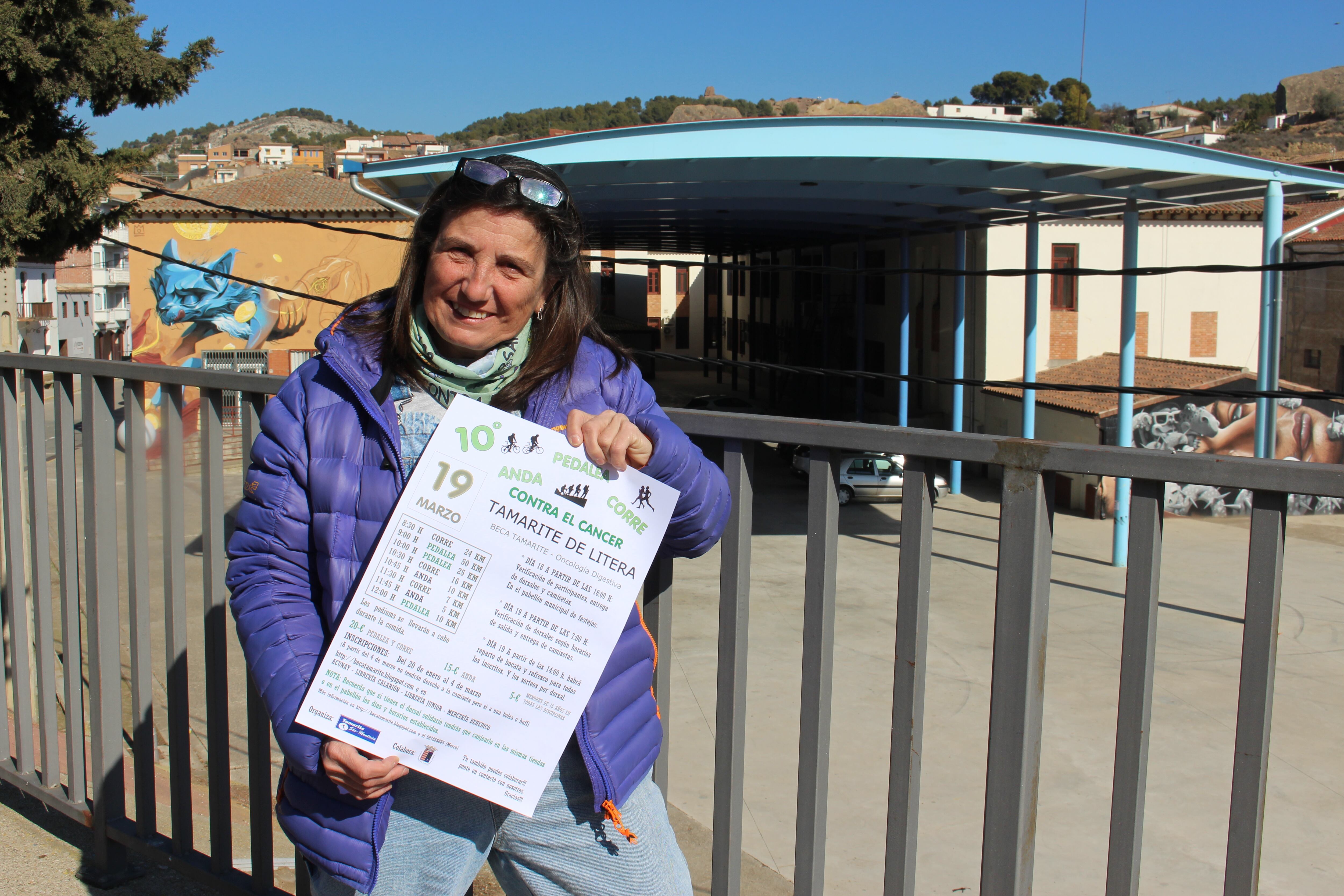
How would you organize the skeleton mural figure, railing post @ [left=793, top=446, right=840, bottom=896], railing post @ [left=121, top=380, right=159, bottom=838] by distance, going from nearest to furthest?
railing post @ [left=793, top=446, right=840, bottom=896], railing post @ [left=121, top=380, right=159, bottom=838], the skeleton mural figure

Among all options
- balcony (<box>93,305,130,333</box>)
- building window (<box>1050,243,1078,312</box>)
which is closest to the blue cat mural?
building window (<box>1050,243,1078,312</box>)

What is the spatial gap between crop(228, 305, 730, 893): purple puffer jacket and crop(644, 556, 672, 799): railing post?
12.3 inches

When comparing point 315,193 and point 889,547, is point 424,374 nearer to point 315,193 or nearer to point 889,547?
point 889,547

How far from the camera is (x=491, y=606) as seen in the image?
1540 millimetres

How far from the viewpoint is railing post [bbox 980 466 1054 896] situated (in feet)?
4.78

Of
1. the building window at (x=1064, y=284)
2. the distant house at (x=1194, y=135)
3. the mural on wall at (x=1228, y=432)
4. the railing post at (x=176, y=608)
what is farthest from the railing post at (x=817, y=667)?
the distant house at (x=1194, y=135)

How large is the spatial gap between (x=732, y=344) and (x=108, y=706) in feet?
132

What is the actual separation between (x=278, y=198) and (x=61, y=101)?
2113 centimetres

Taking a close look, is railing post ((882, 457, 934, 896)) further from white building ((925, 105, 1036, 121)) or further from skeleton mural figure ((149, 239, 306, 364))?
white building ((925, 105, 1036, 121))

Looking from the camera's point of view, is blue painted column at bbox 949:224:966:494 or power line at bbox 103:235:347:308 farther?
blue painted column at bbox 949:224:966:494

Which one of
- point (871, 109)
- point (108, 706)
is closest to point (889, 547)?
point (108, 706)

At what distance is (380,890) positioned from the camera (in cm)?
158

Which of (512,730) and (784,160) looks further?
(784,160)

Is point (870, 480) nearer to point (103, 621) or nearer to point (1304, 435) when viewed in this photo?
point (1304, 435)
